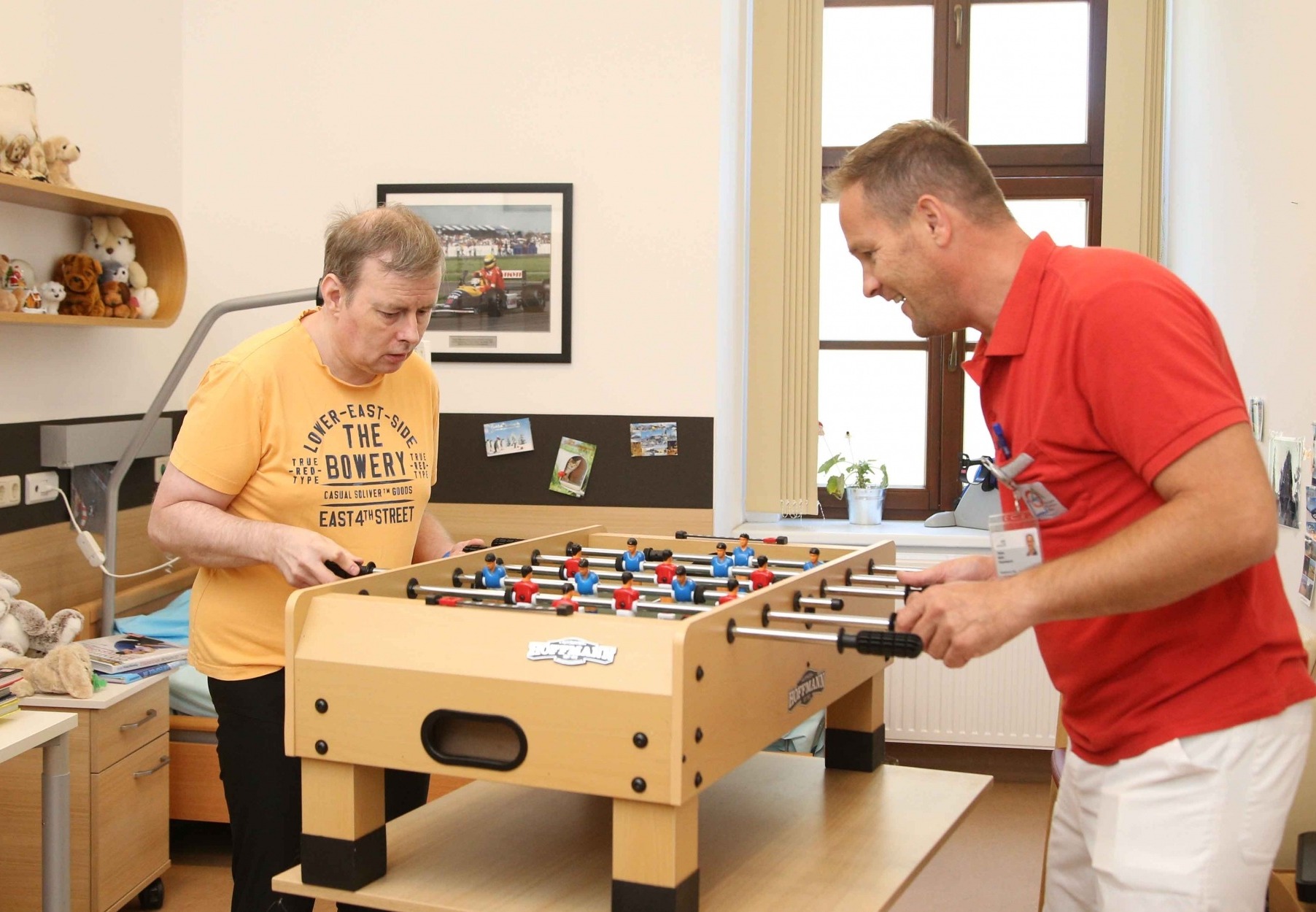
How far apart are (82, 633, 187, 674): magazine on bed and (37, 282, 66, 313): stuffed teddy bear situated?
0.95m

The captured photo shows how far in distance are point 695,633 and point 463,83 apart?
333cm

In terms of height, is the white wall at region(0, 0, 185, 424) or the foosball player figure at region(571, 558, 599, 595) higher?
the white wall at region(0, 0, 185, 424)

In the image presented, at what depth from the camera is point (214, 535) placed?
6.59 ft

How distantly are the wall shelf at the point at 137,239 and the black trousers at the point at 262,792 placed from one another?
1635 millimetres

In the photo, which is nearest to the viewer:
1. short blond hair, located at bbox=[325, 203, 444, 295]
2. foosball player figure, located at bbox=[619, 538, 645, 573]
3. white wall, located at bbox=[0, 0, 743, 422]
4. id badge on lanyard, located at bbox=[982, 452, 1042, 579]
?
id badge on lanyard, located at bbox=[982, 452, 1042, 579]

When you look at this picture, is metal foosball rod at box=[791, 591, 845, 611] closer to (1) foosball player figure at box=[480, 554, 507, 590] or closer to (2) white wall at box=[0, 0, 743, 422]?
(1) foosball player figure at box=[480, 554, 507, 590]

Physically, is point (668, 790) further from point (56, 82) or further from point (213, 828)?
point (56, 82)

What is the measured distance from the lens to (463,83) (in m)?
4.34

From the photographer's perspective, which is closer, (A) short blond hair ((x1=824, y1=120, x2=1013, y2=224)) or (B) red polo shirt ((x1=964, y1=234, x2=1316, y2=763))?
(B) red polo shirt ((x1=964, y1=234, x2=1316, y2=763))

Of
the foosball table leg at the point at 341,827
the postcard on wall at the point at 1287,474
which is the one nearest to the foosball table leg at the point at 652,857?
the foosball table leg at the point at 341,827

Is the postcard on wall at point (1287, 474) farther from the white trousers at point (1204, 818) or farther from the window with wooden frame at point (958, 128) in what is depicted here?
the white trousers at point (1204, 818)

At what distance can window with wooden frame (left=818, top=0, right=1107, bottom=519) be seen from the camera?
4.66 metres

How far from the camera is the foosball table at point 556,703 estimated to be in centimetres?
146

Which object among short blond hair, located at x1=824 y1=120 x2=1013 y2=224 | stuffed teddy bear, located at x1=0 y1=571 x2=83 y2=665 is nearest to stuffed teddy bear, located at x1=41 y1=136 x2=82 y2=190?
stuffed teddy bear, located at x1=0 y1=571 x2=83 y2=665
